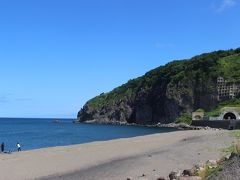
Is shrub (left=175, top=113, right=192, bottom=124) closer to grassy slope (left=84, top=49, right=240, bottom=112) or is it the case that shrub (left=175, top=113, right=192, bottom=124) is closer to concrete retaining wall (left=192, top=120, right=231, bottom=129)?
grassy slope (left=84, top=49, right=240, bottom=112)

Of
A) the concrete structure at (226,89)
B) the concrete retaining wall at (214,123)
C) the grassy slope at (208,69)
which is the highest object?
the grassy slope at (208,69)

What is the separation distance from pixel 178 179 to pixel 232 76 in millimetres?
143426

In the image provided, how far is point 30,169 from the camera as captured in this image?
2994 cm

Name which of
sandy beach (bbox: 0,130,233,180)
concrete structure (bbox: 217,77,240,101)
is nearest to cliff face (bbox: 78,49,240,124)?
concrete structure (bbox: 217,77,240,101)

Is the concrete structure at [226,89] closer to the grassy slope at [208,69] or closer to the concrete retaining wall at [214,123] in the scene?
the grassy slope at [208,69]

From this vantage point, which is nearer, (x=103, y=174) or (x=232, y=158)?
(x=232, y=158)

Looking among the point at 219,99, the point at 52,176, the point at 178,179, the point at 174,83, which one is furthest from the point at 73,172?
the point at 174,83

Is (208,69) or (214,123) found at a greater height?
(208,69)

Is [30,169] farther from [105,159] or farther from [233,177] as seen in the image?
[233,177]

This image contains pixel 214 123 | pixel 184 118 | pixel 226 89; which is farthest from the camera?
pixel 184 118

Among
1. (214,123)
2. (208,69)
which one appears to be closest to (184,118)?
(208,69)

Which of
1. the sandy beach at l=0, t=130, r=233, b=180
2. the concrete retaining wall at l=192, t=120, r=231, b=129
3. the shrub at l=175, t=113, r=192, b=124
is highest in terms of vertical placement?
the shrub at l=175, t=113, r=192, b=124

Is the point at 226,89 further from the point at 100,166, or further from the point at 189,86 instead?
the point at 100,166

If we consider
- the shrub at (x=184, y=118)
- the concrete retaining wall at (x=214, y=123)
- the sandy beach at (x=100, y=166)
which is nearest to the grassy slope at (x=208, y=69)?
the shrub at (x=184, y=118)
